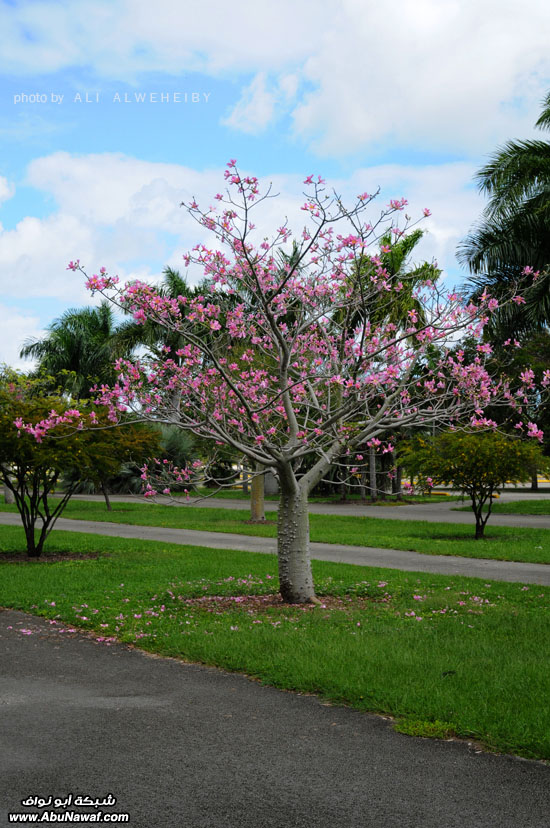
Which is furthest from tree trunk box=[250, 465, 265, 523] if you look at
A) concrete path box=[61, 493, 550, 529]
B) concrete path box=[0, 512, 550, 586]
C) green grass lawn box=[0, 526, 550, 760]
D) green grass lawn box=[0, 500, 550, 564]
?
green grass lawn box=[0, 526, 550, 760]

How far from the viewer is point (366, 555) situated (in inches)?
547

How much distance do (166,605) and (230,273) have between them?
3961 millimetres

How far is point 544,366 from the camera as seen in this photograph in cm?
2484

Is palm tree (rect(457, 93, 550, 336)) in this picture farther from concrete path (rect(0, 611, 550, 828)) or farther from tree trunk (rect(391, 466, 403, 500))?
concrete path (rect(0, 611, 550, 828))

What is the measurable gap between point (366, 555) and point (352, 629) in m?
6.61

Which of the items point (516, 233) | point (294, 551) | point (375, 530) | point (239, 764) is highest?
point (516, 233)

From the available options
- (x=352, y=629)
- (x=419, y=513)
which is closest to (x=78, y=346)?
(x=419, y=513)

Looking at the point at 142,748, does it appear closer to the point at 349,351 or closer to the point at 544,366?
→ the point at 349,351

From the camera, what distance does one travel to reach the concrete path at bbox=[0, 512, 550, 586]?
454 inches

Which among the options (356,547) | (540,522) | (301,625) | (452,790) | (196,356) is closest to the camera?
(452,790)

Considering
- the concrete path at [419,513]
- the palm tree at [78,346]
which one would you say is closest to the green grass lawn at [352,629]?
the concrete path at [419,513]

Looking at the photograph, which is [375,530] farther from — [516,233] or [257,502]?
[516,233]

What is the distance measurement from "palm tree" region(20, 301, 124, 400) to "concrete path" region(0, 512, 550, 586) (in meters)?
23.8

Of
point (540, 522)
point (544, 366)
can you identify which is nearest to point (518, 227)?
point (544, 366)
